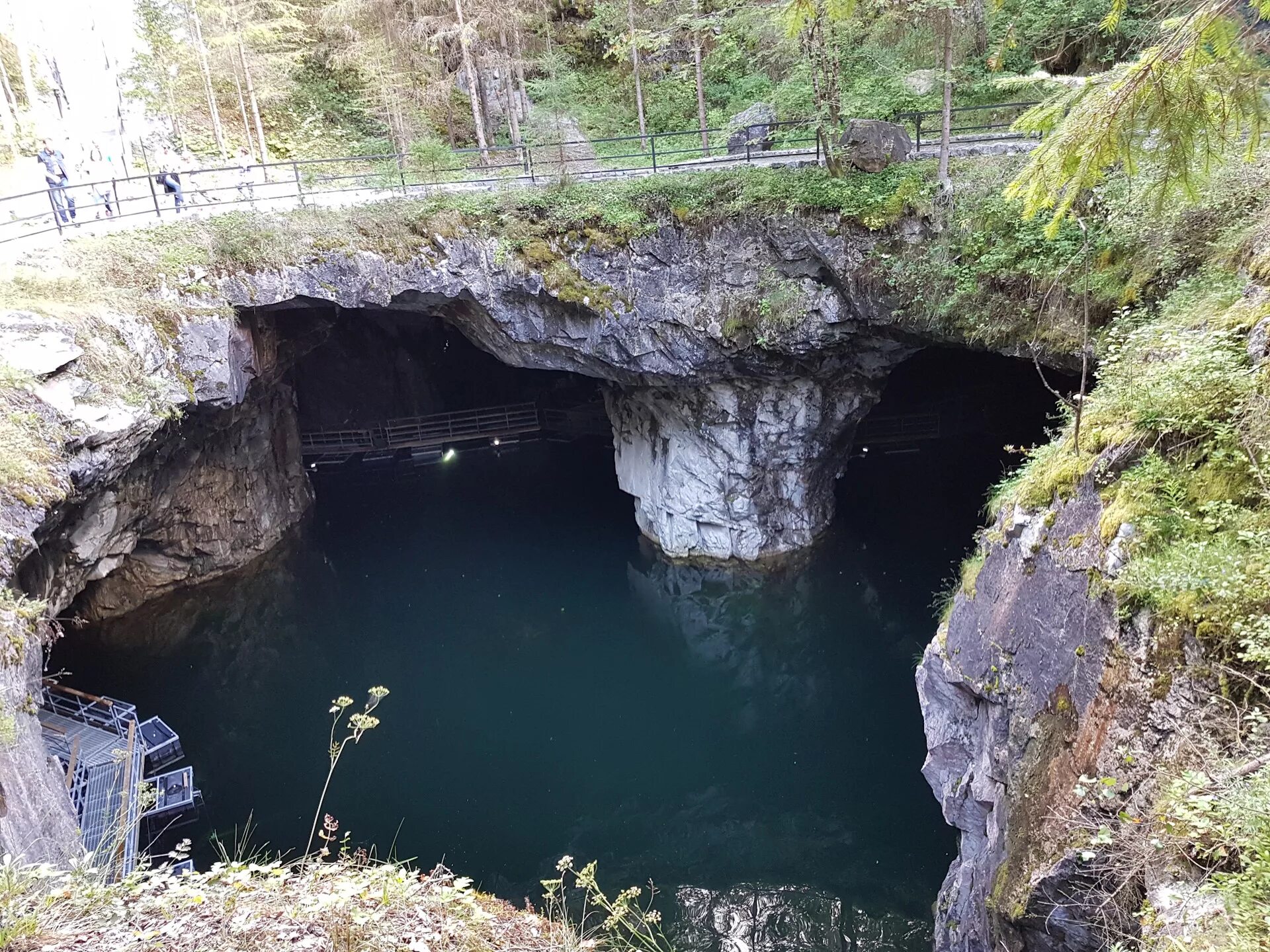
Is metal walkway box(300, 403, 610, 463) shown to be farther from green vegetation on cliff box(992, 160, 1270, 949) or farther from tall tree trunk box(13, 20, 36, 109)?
green vegetation on cliff box(992, 160, 1270, 949)

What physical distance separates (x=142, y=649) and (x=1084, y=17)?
21074 mm

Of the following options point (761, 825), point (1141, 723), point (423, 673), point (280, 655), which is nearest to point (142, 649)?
point (280, 655)

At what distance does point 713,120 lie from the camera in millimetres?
20312

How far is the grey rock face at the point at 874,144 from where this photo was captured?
12.6 meters

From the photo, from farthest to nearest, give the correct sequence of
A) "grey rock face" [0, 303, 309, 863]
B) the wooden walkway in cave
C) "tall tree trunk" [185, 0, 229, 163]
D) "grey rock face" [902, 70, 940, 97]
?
1. the wooden walkway in cave
2. "tall tree trunk" [185, 0, 229, 163]
3. "grey rock face" [902, 70, 940, 97]
4. "grey rock face" [0, 303, 309, 863]

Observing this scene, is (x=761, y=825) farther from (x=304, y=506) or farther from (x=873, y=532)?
(x=304, y=506)

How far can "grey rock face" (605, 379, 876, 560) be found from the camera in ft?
52.5

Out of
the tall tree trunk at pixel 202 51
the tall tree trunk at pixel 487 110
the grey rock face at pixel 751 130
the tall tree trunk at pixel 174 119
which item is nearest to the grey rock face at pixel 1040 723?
the grey rock face at pixel 751 130

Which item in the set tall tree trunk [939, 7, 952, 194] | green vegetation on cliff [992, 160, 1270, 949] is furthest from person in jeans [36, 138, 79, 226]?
green vegetation on cliff [992, 160, 1270, 949]

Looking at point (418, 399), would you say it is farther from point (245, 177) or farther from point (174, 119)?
point (174, 119)

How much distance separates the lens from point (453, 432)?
78.2 ft

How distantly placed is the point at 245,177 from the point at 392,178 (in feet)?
20.7

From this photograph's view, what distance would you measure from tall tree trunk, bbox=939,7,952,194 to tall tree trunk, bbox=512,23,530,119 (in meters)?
10.8

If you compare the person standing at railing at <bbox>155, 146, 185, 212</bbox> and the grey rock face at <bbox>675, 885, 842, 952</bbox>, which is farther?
the person standing at railing at <bbox>155, 146, 185, 212</bbox>
